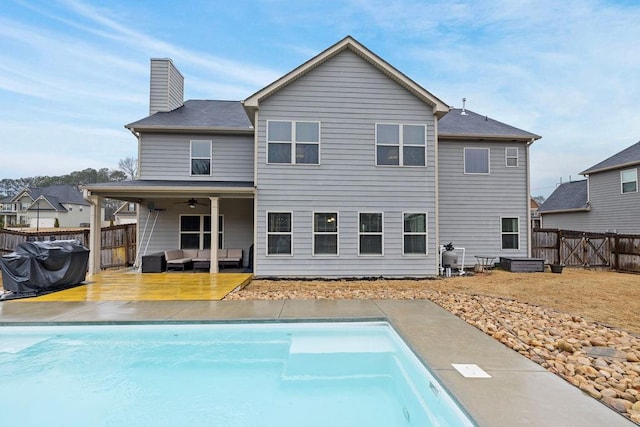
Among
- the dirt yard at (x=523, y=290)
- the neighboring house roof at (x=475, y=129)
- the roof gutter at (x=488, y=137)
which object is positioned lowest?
the dirt yard at (x=523, y=290)

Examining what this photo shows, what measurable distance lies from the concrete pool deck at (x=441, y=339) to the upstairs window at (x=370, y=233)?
3.34 meters

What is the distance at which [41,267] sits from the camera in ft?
24.5

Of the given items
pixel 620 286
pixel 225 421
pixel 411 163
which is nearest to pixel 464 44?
pixel 411 163

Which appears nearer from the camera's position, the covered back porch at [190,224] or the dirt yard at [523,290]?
the dirt yard at [523,290]

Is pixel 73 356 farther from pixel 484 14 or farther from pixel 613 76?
pixel 613 76

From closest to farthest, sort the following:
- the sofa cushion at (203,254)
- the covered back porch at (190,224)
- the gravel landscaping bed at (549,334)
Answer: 1. the gravel landscaping bed at (549,334)
2. the sofa cushion at (203,254)
3. the covered back porch at (190,224)

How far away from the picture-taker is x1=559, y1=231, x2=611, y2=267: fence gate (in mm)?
13367

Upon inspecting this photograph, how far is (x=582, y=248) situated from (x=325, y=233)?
1143 centimetres

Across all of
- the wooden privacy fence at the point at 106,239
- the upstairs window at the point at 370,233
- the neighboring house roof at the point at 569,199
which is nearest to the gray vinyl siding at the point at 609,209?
the neighboring house roof at the point at 569,199

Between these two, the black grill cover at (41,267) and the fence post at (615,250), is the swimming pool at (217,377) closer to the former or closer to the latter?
the black grill cover at (41,267)

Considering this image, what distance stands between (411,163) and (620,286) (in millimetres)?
6778

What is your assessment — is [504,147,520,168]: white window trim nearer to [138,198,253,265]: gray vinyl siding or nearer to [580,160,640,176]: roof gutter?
[580,160,640,176]: roof gutter

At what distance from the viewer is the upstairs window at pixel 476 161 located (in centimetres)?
1213

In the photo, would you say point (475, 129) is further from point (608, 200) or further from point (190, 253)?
point (190, 253)
